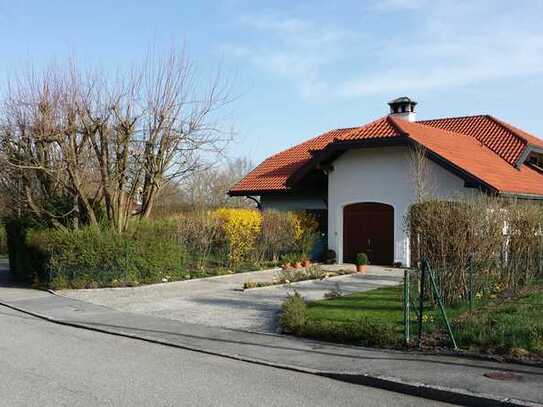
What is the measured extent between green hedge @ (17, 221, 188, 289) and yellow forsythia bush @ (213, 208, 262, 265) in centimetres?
306

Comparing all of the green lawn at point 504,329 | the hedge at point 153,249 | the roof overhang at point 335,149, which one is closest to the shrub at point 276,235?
the hedge at point 153,249

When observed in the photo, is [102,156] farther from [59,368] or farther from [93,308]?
[59,368]

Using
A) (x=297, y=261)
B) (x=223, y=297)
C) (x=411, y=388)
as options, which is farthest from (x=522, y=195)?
(x=411, y=388)

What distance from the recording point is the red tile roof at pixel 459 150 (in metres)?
21.5

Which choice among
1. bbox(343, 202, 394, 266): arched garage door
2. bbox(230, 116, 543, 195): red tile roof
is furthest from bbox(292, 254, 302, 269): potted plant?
bbox(230, 116, 543, 195): red tile roof

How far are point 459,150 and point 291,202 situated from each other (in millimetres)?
7696

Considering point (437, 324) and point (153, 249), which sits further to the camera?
point (153, 249)

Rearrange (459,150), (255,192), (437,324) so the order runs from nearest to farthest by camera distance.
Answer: (437,324), (459,150), (255,192)

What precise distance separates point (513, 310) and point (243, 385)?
6.00 meters

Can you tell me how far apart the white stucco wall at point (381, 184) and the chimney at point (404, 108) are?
8.85m

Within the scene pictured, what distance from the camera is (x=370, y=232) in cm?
2362

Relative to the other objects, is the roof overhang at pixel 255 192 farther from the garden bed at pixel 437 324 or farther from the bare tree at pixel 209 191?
the garden bed at pixel 437 324

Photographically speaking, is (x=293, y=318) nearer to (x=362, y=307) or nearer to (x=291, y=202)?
(x=362, y=307)

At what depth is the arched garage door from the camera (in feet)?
75.8
